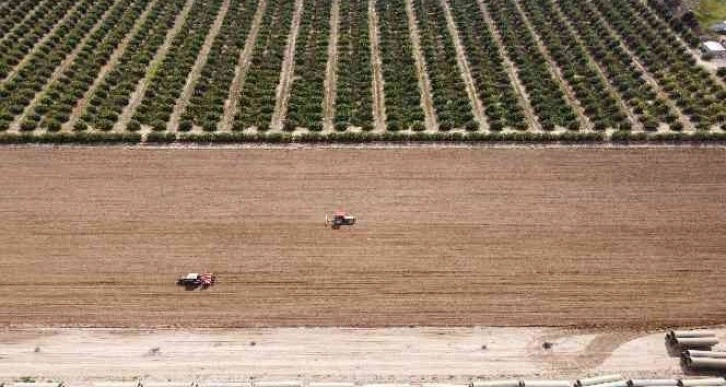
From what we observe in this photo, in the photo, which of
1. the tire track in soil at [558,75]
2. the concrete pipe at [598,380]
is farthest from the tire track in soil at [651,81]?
the concrete pipe at [598,380]

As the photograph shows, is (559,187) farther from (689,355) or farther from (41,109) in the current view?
(41,109)

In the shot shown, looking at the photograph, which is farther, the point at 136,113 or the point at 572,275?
the point at 136,113

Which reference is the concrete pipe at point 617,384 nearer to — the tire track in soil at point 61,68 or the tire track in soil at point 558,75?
the tire track in soil at point 558,75

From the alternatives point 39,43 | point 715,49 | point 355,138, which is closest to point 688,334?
point 355,138

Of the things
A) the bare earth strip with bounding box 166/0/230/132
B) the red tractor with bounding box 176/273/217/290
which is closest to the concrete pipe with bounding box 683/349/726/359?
the red tractor with bounding box 176/273/217/290

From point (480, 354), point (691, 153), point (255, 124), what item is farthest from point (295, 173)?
point (691, 153)

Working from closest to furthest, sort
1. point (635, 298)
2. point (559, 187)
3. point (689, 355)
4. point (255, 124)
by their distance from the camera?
point (689, 355) < point (635, 298) < point (559, 187) < point (255, 124)
